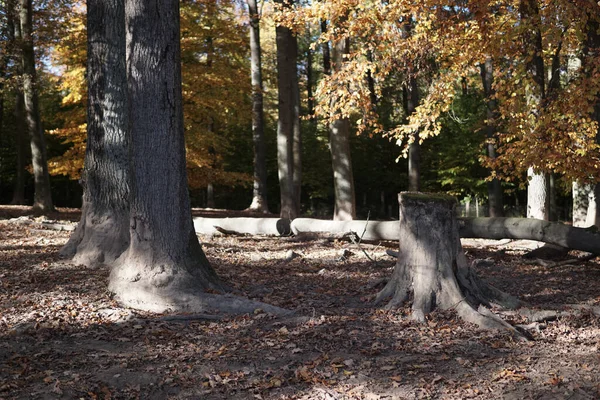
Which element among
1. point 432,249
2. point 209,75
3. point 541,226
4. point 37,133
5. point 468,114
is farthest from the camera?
point 468,114

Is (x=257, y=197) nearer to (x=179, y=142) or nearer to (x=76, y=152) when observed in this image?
(x=76, y=152)

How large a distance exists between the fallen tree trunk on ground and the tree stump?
2584 millimetres

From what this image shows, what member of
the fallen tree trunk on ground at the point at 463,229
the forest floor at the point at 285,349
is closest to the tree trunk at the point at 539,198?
the fallen tree trunk on ground at the point at 463,229

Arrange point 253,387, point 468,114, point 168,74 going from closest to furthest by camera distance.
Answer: point 253,387 < point 168,74 < point 468,114

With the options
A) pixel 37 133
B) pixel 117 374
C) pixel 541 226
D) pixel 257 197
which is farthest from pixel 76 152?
pixel 117 374

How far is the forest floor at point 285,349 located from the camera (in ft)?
16.0

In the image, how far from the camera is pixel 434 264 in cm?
686

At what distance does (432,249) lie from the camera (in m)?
6.88

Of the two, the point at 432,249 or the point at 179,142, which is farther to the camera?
the point at 179,142

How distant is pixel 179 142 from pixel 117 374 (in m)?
3.22

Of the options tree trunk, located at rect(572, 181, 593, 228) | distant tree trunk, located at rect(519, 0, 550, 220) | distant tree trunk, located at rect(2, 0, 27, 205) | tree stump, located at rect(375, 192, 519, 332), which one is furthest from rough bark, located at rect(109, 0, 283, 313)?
tree trunk, located at rect(572, 181, 593, 228)

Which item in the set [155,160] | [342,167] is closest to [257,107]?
A: [342,167]

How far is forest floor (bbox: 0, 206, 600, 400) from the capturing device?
4.88 metres

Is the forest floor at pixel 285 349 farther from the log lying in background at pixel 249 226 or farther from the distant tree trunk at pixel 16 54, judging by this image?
the distant tree trunk at pixel 16 54
